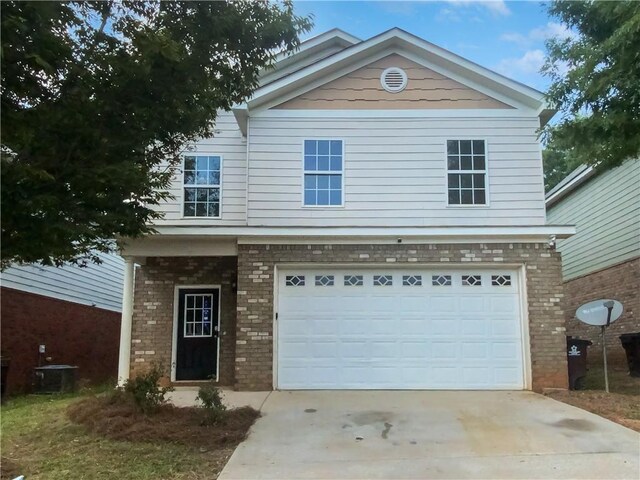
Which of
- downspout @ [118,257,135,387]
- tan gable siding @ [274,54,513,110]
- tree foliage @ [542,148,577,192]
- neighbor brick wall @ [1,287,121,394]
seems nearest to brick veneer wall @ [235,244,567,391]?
downspout @ [118,257,135,387]

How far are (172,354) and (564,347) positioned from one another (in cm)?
752

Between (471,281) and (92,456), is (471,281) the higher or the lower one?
the higher one

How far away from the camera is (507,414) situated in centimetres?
808

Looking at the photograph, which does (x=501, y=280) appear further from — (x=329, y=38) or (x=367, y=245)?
(x=329, y=38)

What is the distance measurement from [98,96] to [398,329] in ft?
22.4

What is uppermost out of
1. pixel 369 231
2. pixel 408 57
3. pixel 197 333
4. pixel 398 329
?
pixel 408 57

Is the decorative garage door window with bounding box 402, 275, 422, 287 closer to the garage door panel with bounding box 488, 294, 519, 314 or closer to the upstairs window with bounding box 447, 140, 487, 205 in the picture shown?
the garage door panel with bounding box 488, 294, 519, 314

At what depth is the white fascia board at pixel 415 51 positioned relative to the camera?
35.8 ft

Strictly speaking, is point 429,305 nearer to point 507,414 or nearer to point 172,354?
point 507,414

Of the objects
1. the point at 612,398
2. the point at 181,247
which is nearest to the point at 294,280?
the point at 181,247

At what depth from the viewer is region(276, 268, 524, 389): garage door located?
33.6ft

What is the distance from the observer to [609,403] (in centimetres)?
859

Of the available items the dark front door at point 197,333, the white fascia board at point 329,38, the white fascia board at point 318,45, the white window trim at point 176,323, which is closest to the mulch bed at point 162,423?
the white window trim at point 176,323

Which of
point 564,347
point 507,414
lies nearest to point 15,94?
point 507,414
